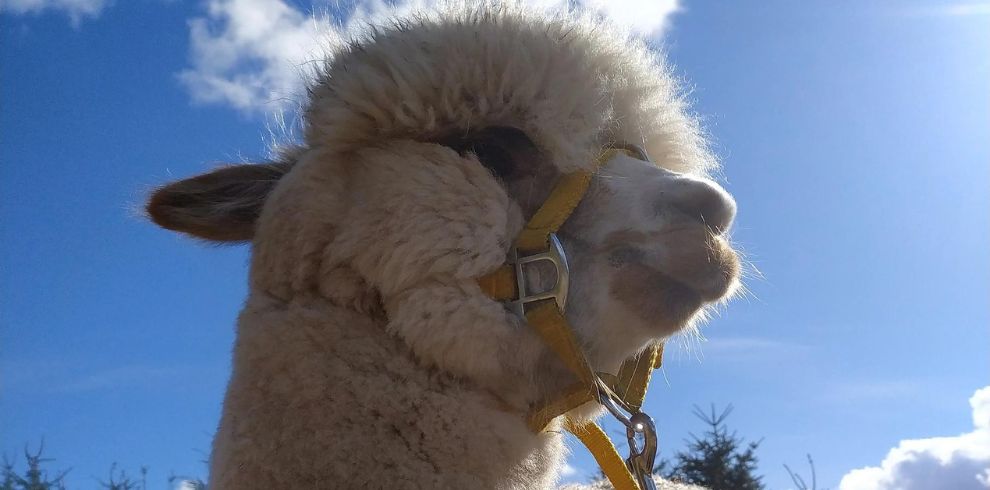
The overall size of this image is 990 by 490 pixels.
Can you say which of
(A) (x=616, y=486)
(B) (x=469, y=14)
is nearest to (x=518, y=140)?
(B) (x=469, y=14)

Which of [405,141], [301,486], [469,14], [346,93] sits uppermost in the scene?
[469,14]

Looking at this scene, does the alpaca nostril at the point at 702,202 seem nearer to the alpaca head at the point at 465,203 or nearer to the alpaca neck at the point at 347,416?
the alpaca head at the point at 465,203

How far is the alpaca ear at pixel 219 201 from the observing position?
232 cm

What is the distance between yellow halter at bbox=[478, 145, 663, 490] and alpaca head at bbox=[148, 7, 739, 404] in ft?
0.11

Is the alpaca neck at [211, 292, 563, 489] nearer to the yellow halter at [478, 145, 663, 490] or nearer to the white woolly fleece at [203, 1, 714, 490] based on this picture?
the white woolly fleece at [203, 1, 714, 490]

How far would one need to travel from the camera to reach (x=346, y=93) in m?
2.23

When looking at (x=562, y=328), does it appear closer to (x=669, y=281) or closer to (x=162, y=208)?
(x=669, y=281)

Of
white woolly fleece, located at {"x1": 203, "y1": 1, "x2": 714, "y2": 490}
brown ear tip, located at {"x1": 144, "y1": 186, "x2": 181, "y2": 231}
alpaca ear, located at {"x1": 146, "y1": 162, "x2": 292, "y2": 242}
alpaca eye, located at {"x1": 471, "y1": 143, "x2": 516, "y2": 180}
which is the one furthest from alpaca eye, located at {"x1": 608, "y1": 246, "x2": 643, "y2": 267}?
brown ear tip, located at {"x1": 144, "y1": 186, "x2": 181, "y2": 231}

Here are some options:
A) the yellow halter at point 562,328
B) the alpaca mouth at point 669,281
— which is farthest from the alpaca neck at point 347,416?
the alpaca mouth at point 669,281

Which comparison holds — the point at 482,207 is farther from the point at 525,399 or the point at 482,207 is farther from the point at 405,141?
the point at 525,399

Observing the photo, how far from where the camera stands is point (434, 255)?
1.98 meters

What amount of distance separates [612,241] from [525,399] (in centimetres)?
44

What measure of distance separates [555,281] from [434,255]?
30cm

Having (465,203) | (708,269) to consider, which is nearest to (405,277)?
(465,203)
